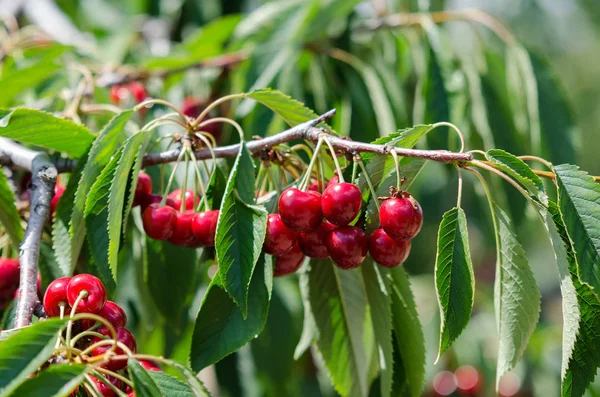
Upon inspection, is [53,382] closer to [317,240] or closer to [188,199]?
[317,240]

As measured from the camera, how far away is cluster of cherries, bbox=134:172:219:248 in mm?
1276

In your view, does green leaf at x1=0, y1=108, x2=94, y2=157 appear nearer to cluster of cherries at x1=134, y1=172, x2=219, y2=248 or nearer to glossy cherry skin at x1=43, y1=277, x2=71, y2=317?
cluster of cherries at x1=134, y1=172, x2=219, y2=248

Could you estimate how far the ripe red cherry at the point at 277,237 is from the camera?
122 centimetres

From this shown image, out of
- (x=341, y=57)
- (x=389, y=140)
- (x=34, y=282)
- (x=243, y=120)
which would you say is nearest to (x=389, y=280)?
(x=389, y=140)

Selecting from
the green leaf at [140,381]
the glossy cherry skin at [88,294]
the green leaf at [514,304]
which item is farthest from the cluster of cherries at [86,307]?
the green leaf at [514,304]

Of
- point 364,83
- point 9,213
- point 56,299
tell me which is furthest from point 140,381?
point 364,83

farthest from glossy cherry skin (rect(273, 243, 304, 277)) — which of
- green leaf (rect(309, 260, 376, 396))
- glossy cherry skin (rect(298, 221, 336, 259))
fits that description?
green leaf (rect(309, 260, 376, 396))

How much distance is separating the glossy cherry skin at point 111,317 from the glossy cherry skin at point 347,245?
1.19 ft

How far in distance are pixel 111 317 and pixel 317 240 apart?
37cm

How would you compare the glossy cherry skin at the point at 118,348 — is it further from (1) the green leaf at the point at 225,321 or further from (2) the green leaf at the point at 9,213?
(2) the green leaf at the point at 9,213

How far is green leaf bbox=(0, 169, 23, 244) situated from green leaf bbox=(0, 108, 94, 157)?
0.09 m

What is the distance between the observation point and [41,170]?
4.51 ft

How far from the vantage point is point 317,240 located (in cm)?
125

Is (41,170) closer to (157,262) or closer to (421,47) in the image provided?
(157,262)
